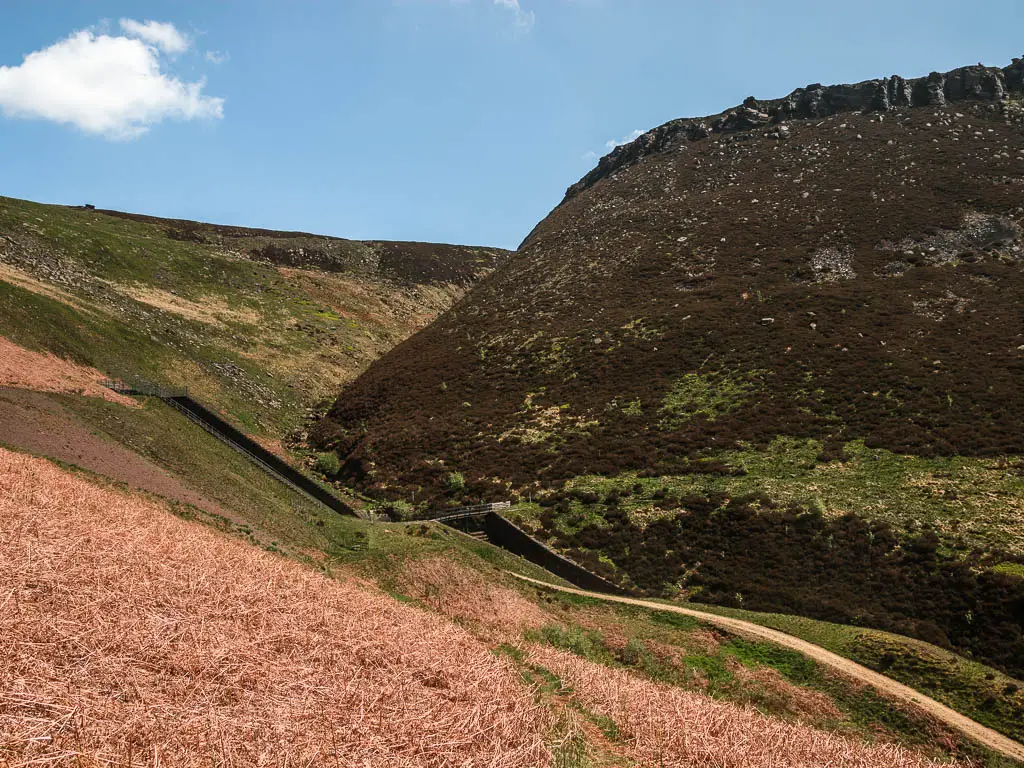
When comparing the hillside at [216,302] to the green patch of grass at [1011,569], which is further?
the hillside at [216,302]

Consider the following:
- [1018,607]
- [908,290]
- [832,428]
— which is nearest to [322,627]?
[1018,607]

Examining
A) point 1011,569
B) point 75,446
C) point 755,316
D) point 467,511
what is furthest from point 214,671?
point 755,316

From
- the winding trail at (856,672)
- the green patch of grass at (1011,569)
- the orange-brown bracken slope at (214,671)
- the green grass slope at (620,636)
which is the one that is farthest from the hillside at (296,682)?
the green patch of grass at (1011,569)

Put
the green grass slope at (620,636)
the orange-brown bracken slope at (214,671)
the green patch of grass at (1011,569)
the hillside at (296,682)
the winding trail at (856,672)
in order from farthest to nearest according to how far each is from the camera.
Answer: the green patch of grass at (1011,569)
the green grass slope at (620,636)
the winding trail at (856,672)
the hillside at (296,682)
the orange-brown bracken slope at (214,671)

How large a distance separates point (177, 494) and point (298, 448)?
23.4 meters

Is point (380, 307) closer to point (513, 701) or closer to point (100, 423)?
point (100, 423)

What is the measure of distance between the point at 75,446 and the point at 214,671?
69.9 ft

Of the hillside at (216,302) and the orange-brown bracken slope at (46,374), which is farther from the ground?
the hillside at (216,302)

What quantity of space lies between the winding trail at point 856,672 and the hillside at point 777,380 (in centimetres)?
276

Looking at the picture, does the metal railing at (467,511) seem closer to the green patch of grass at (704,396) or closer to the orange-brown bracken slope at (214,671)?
the green patch of grass at (704,396)

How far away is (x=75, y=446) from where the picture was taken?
25.2 m

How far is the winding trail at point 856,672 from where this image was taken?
56.2 feet

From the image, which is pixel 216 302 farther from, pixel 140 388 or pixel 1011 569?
pixel 1011 569

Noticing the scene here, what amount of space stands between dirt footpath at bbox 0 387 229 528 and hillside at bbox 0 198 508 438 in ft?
39.2
